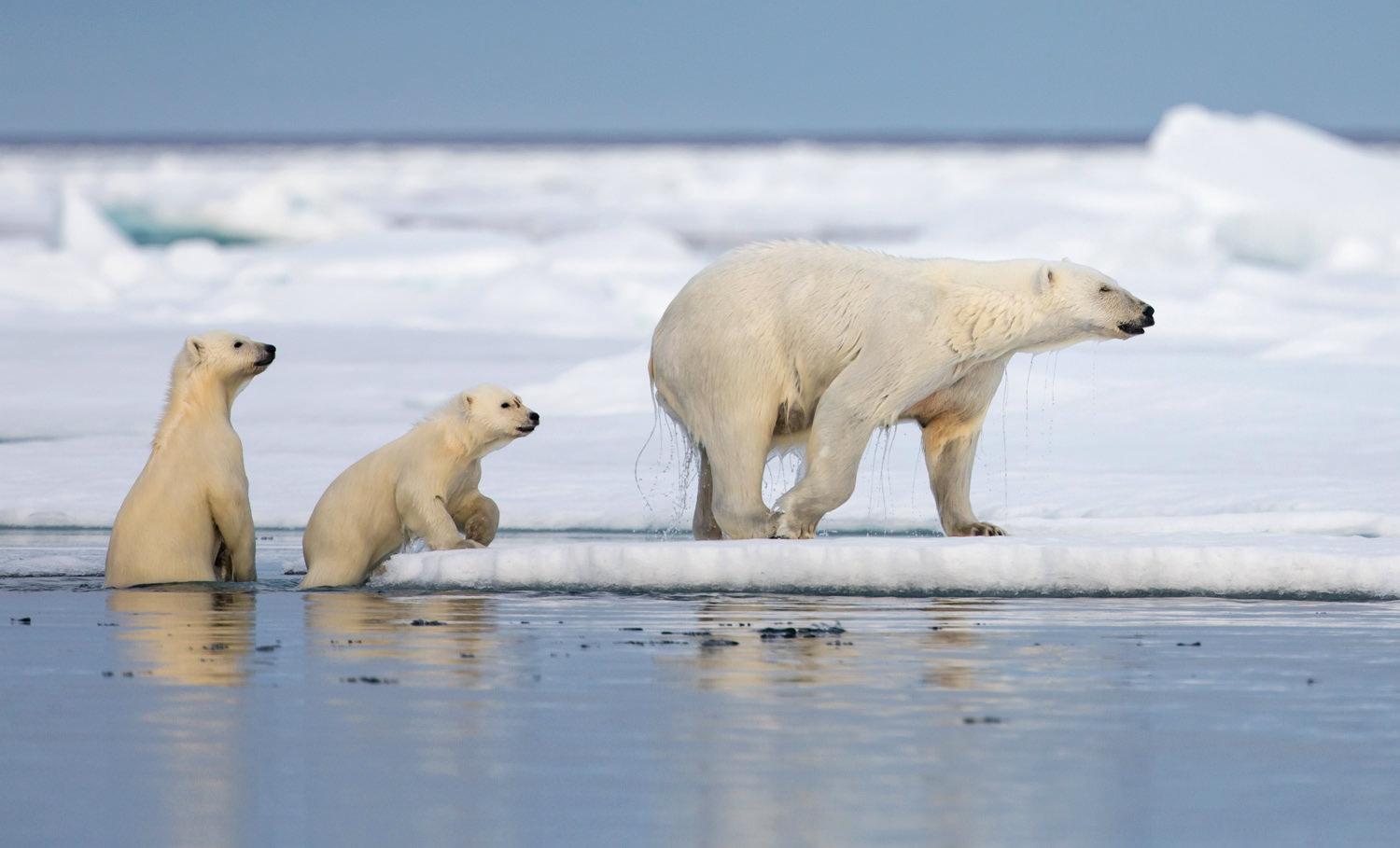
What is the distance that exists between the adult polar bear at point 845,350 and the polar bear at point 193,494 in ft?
5.86

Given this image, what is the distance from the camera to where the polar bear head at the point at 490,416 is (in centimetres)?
777

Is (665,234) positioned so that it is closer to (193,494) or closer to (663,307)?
(663,307)

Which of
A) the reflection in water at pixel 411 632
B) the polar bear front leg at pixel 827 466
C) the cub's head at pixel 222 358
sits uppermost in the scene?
the cub's head at pixel 222 358

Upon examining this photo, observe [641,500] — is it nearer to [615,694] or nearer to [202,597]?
[202,597]

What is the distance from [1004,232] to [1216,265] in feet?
14.3

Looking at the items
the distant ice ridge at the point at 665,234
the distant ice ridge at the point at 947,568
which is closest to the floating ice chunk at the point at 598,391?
the distant ice ridge at the point at 665,234

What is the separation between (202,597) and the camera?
269 inches

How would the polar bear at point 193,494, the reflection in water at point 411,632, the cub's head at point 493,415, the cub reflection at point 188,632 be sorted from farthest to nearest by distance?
the cub's head at point 493,415, the polar bear at point 193,494, the reflection in water at point 411,632, the cub reflection at point 188,632

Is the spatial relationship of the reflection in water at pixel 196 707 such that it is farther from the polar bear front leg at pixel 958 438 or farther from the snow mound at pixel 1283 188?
the snow mound at pixel 1283 188

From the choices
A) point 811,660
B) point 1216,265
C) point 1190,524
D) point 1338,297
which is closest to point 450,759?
point 811,660

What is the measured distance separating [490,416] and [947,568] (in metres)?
2.00

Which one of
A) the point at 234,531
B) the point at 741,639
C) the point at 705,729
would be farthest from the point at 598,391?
the point at 705,729

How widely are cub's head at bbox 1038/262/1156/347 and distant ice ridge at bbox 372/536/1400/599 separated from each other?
44.6 inches

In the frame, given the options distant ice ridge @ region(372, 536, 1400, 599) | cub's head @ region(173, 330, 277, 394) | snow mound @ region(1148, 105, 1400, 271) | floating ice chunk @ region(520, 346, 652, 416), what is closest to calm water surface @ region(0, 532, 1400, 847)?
distant ice ridge @ region(372, 536, 1400, 599)
